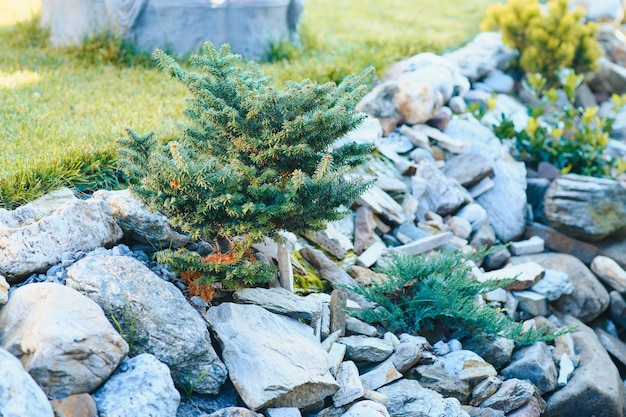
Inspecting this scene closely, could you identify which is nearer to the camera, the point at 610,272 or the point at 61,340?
the point at 61,340

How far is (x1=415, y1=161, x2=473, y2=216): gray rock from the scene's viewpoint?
5883 millimetres

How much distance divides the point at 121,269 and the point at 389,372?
147cm

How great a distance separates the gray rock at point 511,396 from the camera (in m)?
3.97

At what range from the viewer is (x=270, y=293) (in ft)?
12.7

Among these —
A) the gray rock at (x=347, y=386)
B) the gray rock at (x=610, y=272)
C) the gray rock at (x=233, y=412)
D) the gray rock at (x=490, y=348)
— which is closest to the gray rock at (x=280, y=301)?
the gray rock at (x=347, y=386)

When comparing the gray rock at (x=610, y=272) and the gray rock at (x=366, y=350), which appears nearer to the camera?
the gray rock at (x=366, y=350)

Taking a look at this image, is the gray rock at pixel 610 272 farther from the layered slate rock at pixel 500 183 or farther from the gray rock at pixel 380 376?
the gray rock at pixel 380 376

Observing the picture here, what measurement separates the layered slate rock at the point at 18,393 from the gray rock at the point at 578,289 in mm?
4099

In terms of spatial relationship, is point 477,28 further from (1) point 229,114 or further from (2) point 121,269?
(2) point 121,269

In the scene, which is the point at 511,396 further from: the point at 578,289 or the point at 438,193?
the point at 438,193

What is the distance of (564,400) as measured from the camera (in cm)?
439

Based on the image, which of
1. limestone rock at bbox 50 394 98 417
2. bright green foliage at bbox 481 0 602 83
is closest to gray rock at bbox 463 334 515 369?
limestone rock at bbox 50 394 98 417

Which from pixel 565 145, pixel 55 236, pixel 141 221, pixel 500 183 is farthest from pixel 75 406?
pixel 565 145

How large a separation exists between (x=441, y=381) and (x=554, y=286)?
80.1 inches
